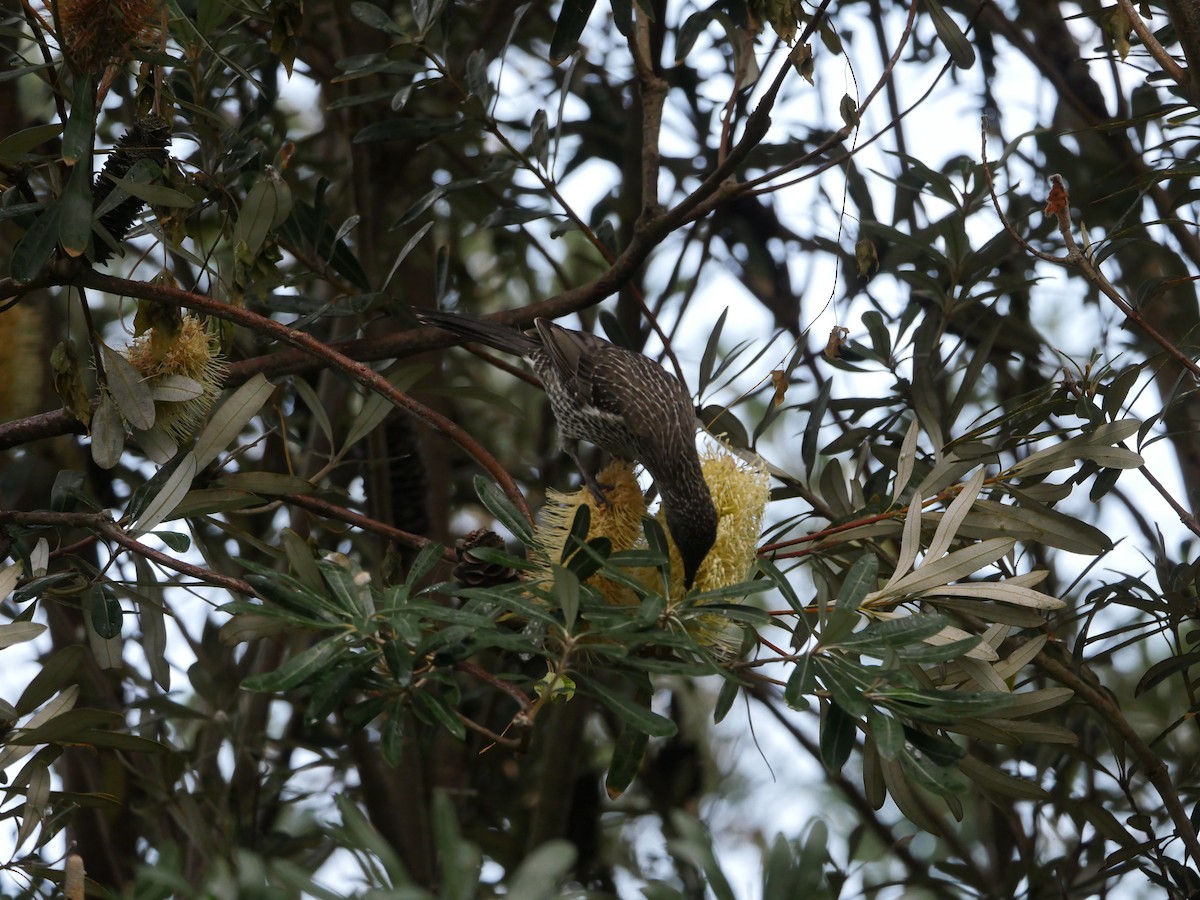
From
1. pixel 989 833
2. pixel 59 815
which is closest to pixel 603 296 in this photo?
pixel 59 815

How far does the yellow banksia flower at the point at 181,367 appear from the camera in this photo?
7.70ft

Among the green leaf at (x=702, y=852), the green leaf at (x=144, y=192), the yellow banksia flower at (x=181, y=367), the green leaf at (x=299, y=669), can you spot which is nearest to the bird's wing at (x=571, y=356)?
the yellow banksia flower at (x=181, y=367)

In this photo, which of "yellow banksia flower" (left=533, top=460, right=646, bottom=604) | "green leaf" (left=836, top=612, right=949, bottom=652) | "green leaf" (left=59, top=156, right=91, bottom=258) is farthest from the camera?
"yellow banksia flower" (left=533, top=460, right=646, bottom=604)

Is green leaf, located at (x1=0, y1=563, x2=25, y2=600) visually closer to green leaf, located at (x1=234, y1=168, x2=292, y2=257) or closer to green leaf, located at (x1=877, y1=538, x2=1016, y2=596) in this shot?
green leaf, located at (x1=234, y1=168, x2=292, y2=257)

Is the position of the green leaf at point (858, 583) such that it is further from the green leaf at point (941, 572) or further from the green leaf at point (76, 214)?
the green leaf at point (76, 214)

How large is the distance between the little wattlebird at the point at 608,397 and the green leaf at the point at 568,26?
2.51 ft

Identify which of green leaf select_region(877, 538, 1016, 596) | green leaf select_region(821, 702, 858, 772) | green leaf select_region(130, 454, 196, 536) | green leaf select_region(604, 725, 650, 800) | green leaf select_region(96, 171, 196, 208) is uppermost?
green leaf select_region(96, 171, 196, 208)

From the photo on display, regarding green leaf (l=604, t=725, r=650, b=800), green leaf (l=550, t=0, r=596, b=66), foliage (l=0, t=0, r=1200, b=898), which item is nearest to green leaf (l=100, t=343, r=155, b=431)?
foliage (l=0, t=0, r=1200, b=898)

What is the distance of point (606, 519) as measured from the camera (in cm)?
257

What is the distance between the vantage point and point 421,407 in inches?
86.0

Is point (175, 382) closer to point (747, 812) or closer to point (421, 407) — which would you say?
point (421, 407)

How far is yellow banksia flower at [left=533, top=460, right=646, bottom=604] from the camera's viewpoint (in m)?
2.18

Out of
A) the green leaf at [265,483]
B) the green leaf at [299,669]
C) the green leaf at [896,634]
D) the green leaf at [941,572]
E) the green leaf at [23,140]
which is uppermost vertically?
the green leaf at [23,140]

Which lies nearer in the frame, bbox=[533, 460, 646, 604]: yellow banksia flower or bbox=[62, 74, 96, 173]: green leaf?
bbox=[62, 74, 96, 173]: green leaf
